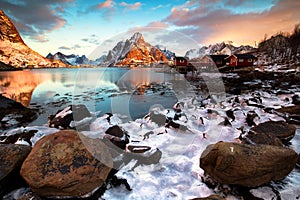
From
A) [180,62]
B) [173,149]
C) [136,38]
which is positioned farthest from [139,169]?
[180,62]

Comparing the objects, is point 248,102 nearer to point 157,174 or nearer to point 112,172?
point 157,174

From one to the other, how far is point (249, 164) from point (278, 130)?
355 centimetres

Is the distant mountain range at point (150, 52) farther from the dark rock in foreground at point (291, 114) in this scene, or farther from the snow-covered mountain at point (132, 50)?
the dark rock in foreground at point (291, 114)

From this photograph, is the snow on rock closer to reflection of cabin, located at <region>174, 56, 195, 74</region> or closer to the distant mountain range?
the distant mountain range

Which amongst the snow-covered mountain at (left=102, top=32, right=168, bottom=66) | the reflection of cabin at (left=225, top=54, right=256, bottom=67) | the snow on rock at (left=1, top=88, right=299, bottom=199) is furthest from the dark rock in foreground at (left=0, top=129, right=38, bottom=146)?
the reflection of cabin at (left=225, top=54, right=256, bottom=67)

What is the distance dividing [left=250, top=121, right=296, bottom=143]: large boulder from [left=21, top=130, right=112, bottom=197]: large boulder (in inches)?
225

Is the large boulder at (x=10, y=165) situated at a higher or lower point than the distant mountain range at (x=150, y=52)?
lower

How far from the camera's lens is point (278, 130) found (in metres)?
6.62

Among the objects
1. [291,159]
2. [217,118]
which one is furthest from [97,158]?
[217,118]

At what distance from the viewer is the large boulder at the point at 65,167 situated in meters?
3.94

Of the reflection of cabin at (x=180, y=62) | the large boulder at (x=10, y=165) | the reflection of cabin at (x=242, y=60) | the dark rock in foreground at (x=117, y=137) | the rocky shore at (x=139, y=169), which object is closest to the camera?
the rocky shore at (x=139, y=169)

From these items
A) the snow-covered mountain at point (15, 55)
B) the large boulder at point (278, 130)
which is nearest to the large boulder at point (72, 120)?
the large boulder at point (278, 130)

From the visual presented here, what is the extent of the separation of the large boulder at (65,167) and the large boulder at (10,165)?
1.71 feet

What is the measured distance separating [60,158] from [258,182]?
474 centimetres
